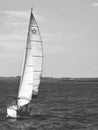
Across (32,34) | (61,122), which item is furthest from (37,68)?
(61,122)

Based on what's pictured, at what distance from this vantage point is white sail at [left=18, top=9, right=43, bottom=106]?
4738 centimetres

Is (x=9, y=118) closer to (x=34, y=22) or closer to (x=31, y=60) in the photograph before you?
(x=31, y=60)

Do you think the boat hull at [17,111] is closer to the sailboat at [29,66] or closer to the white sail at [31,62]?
the sailboat at [29,66]

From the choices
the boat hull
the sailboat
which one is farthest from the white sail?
the boat hull

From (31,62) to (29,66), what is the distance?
0.62 m

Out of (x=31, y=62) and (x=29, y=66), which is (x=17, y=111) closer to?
(x=29, y=66)

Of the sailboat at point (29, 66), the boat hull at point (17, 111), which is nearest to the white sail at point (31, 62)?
the sailboat at point (29, 66)

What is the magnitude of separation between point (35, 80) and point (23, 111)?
4526mm

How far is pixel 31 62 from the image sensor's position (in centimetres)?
4744

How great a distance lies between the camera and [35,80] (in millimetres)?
48875

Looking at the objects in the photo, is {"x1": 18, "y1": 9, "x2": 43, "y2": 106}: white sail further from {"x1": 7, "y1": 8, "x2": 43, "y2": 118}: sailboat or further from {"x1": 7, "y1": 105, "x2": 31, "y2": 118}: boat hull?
{"x1": 7, "y1": 105, "x2": 31, "y2": 118}: boat hull

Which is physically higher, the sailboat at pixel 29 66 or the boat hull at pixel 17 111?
the sailboat at pixel 29 66

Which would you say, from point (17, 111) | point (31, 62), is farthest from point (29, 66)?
point (17, 111)

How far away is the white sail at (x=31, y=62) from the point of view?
47.4m
